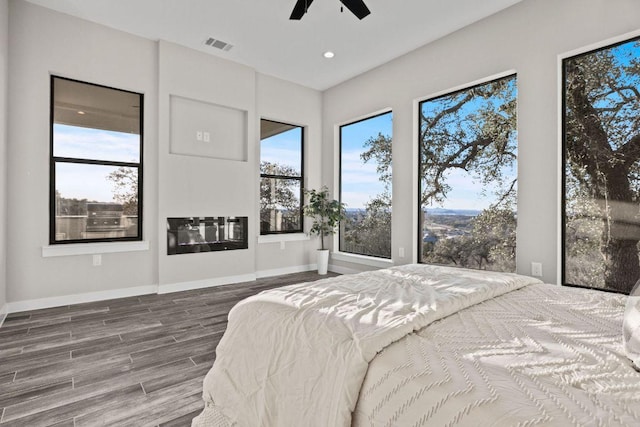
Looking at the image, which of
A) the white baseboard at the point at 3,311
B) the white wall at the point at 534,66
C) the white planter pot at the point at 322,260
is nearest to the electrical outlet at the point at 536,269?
the white wall at the point at 534,66

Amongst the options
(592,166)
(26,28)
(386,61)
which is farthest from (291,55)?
(592,166)

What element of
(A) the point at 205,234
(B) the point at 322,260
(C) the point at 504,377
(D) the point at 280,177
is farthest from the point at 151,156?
(C) the point at 504,377

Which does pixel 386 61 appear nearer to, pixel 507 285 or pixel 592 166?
pixel 592 166

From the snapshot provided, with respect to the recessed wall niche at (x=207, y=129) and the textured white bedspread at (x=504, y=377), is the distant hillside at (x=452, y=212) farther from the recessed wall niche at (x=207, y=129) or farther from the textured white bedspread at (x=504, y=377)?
the recessed wall niche at (x=207, y=129)

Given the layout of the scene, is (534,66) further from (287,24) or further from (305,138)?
(305,138)

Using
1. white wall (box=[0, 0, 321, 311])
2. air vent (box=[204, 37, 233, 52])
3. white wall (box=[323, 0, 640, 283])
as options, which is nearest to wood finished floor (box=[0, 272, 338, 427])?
white wall (box=[0, 0, 321, 311])

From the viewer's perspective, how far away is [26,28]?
3357 mm

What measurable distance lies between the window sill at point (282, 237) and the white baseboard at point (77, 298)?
64.5 inches

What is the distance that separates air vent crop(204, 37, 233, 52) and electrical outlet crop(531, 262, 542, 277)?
4.33 m

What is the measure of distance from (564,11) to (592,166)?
143cm

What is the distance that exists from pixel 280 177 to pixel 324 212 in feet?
3.11

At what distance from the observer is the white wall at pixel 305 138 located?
5094 mm

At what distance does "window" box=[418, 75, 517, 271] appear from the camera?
135 inches

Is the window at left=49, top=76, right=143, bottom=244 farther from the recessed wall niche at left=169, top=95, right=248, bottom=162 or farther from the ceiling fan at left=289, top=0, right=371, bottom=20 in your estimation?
the ceiling fan at left=289, top=0, right=371, bottom=20
